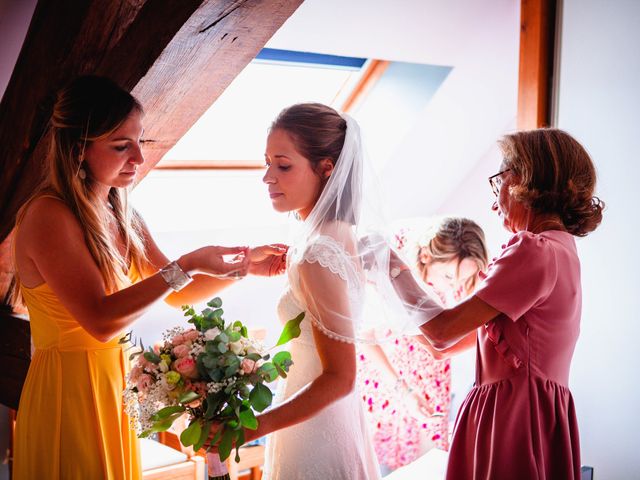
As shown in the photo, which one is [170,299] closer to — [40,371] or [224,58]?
[40,371]

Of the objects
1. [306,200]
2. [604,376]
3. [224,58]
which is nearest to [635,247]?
[604,376]

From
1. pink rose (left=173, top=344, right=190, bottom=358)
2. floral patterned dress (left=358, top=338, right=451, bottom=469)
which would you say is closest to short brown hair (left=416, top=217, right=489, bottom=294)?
floral patterned dress (left=358, top=338, right=451, bottom=469)

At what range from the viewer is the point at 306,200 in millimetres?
1902

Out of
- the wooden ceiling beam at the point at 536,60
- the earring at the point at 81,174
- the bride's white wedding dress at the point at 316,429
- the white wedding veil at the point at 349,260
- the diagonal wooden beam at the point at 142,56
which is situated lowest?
the bride's white wedding dress at the point at 316,429

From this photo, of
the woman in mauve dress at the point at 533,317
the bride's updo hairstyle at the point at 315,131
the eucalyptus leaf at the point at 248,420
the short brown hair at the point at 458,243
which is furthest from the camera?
the short brown hair at the point at 458,243

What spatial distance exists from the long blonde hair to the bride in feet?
1.52

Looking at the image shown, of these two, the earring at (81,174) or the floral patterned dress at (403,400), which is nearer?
the earring at (81,174)

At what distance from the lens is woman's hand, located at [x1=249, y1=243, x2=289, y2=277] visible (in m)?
2.19

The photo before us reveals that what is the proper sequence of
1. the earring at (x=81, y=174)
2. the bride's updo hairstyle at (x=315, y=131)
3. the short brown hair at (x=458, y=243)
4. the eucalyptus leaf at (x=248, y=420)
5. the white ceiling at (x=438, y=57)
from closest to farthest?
the eucalyptus leaf at (x=248, y=420) < the bride's updo hairstyle at (x=315, y=131) < the earring at (x=81, y=174) < the short brown hair at (x=458, y=243) < the white ceiling at (x=438, y=57)

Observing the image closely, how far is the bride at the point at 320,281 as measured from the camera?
1.71 meters

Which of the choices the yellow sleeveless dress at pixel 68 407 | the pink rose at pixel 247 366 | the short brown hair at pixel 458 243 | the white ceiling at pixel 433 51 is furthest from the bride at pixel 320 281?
the white ceiling at pixel 433 51

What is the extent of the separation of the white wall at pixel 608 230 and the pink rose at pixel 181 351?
2.12m

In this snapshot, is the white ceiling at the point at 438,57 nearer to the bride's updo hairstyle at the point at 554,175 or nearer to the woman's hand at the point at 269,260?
the woman's hand at the point at 269,260

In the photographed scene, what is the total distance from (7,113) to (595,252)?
2.47m
